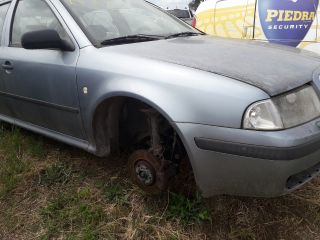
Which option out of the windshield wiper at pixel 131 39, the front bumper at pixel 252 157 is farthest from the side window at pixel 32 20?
the front bumper at pixel 252 157

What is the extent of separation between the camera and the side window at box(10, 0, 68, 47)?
121 inches

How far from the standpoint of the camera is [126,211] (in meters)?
2.74

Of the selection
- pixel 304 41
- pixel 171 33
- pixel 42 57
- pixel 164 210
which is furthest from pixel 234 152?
pixel 304 41

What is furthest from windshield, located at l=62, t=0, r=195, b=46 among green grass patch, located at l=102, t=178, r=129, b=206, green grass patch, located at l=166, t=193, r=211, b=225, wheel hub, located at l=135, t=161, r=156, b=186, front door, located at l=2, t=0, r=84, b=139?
green grass patch, located at l=166, t=193, r=211, b=225

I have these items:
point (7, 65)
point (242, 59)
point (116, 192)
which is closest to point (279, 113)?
point (242, 59)

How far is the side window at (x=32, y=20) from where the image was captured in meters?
3.06

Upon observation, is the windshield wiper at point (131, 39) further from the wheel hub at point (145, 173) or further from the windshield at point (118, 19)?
the wheel hub at point (145, 173)

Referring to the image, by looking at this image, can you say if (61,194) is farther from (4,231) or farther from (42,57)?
(42,57)

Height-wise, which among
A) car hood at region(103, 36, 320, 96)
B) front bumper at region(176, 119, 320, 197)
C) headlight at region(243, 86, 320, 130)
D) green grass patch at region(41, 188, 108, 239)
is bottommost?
green grass patch at region(41, 188, 108, 239)

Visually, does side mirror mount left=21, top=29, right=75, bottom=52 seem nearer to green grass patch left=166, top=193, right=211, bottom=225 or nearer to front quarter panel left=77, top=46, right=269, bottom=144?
front quarter panel left=77, top=46, right=269, bottom=144

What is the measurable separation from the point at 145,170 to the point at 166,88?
2.12 ft

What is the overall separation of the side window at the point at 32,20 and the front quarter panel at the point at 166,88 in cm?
45

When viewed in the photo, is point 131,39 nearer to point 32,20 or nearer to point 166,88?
point 166,88

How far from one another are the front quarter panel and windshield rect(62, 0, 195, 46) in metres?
0.24
